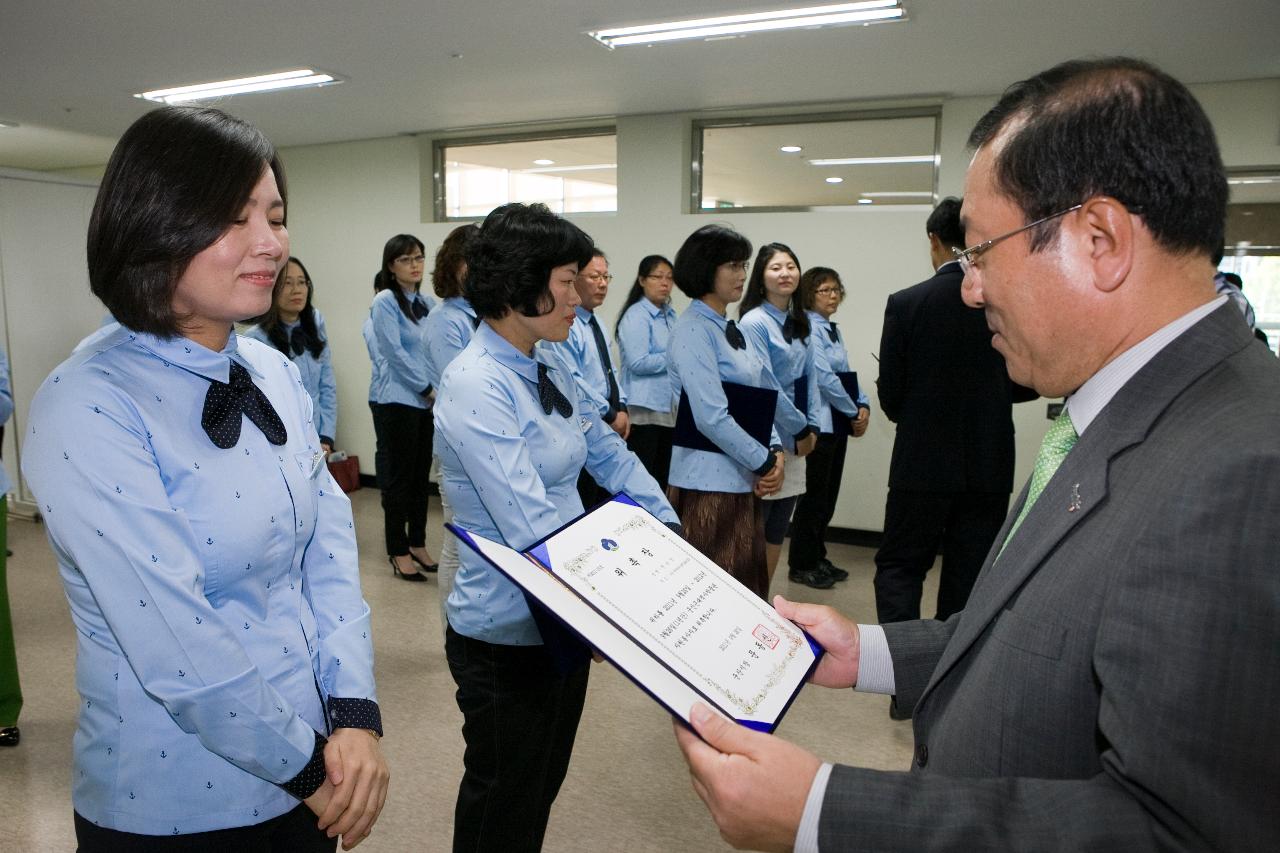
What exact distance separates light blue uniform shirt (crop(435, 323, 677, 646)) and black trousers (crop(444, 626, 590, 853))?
6 centimetres

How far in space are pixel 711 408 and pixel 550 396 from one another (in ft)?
4.34

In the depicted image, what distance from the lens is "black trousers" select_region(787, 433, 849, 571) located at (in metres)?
4.82

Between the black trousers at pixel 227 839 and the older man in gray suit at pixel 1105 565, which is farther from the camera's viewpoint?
the black trousers at pixel 227 839

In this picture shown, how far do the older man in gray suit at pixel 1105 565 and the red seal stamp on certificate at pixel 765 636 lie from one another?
0.24 meters

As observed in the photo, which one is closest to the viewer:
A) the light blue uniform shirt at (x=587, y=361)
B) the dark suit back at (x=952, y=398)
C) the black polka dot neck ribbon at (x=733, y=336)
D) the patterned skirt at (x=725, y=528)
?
the dark suit back at (x=952, y=398)

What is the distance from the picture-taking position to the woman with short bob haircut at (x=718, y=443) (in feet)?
10.5

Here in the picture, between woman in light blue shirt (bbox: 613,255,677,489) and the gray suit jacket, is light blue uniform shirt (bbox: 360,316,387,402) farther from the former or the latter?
the gray suit jacket

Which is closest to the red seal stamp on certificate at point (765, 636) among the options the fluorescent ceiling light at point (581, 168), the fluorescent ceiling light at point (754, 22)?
the fluorescent ceiling light at point (754, 22)

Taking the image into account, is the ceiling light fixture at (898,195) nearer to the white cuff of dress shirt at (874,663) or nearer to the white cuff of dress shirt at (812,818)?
the white cuff of dress shirt at (874,663)

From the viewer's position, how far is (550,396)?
1.94 metres

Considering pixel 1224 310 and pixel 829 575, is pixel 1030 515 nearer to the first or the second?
pixel 1224 310

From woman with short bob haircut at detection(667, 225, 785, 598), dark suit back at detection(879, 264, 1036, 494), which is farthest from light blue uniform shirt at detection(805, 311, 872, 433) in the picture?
dark suit back at detection(879, 264, 1036, 494)

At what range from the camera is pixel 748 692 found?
3.34 feet

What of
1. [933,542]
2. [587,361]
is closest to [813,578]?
[933,542]
